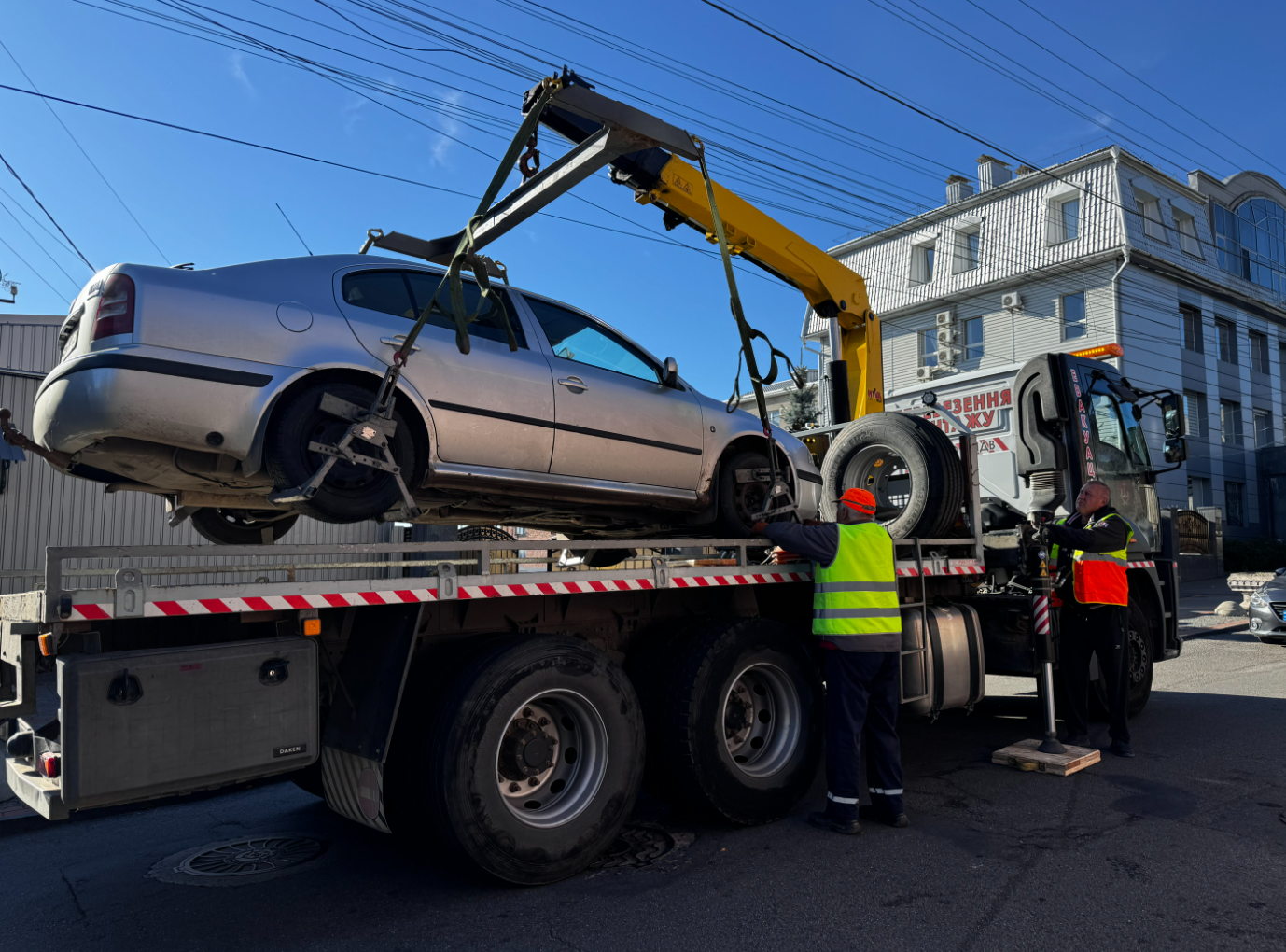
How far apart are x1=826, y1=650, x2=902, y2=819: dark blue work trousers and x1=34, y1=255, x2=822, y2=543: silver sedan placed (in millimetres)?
1288

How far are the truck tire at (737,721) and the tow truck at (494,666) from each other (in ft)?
0.04

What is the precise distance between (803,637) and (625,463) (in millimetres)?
A: 1596

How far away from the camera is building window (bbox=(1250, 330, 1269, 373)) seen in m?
30.5

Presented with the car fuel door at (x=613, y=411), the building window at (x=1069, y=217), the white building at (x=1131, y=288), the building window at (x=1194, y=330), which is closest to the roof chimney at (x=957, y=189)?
the white building at (x=1131, y=288)

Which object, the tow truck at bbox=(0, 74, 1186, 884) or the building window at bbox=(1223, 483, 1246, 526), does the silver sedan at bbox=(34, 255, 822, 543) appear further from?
the building window at bbox=(1223, 483, 1246, 526)

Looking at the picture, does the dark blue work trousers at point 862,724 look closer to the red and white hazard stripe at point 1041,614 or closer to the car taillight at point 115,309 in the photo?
the red and white hazard stripe at point 1041,614

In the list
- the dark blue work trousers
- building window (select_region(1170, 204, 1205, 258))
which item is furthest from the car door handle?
building window (select_region(1170, 204, 1205, 258))

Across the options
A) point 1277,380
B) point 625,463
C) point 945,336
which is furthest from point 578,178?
point 1277,380

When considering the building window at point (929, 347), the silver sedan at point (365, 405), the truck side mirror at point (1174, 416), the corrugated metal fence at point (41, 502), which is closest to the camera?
the silver sedan at point (365, 405)

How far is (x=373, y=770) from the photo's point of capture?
3.60 meters

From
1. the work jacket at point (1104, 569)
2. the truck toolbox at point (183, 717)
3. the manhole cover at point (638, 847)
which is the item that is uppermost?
the work jacket at point (1104, 569)

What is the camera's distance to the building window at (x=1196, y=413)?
27828 mm

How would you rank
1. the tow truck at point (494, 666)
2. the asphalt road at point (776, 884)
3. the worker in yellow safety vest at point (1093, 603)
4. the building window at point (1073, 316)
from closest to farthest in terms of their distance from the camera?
1. the tow truck at point (494, 666)
2. the asphalt road at point (776, 884)
3. the worker in yellow safety vest at point (1093, 603)
4. the building window at point (1073, 316)

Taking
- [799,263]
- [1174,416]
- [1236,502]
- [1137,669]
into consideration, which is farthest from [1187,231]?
[799,263]
